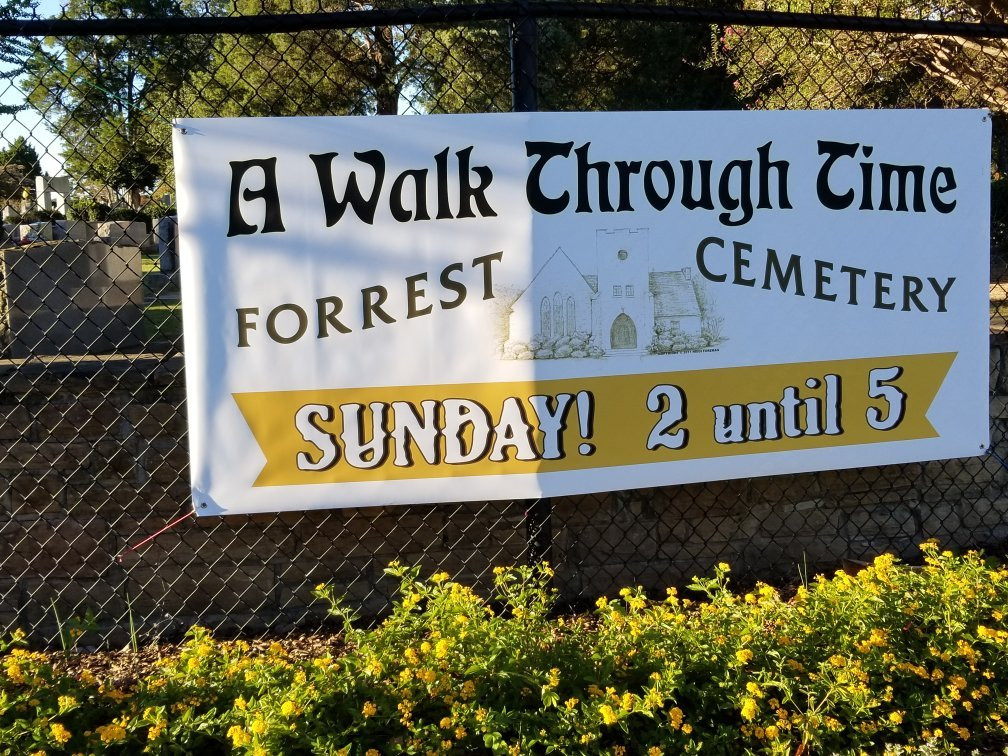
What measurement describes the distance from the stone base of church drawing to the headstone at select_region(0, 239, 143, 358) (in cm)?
202

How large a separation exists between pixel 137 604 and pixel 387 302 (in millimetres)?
1455

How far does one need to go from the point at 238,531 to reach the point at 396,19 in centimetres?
183

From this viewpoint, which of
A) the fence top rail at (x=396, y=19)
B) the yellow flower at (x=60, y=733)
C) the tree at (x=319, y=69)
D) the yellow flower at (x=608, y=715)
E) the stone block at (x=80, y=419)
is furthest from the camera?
the tree at (x=319, y=69)

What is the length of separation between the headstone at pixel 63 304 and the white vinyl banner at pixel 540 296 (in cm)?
148

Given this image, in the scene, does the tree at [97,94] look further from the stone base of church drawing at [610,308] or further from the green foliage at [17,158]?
the stone base of church drawing at [610,308]

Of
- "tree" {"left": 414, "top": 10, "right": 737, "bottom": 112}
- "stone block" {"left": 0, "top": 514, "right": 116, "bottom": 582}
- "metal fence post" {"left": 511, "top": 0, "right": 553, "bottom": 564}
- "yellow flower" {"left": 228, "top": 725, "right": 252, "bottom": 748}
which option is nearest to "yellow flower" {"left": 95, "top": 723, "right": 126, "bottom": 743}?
"yellow flower" {"left": 228, "top": 725, "right": 252, "bottom": 748}

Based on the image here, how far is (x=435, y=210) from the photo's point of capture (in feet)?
9.29

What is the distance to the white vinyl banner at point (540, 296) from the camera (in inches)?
109

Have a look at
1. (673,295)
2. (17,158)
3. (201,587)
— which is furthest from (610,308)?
(17,158)

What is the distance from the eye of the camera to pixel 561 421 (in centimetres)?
293

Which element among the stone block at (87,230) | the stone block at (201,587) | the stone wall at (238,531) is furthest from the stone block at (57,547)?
the stone block at (87,230)

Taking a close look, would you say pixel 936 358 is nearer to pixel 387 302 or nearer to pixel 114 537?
pixel 387 302

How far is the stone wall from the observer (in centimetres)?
307

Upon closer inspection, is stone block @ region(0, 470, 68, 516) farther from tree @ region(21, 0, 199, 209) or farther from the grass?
tree @ region(21, 0, 199, 209)
